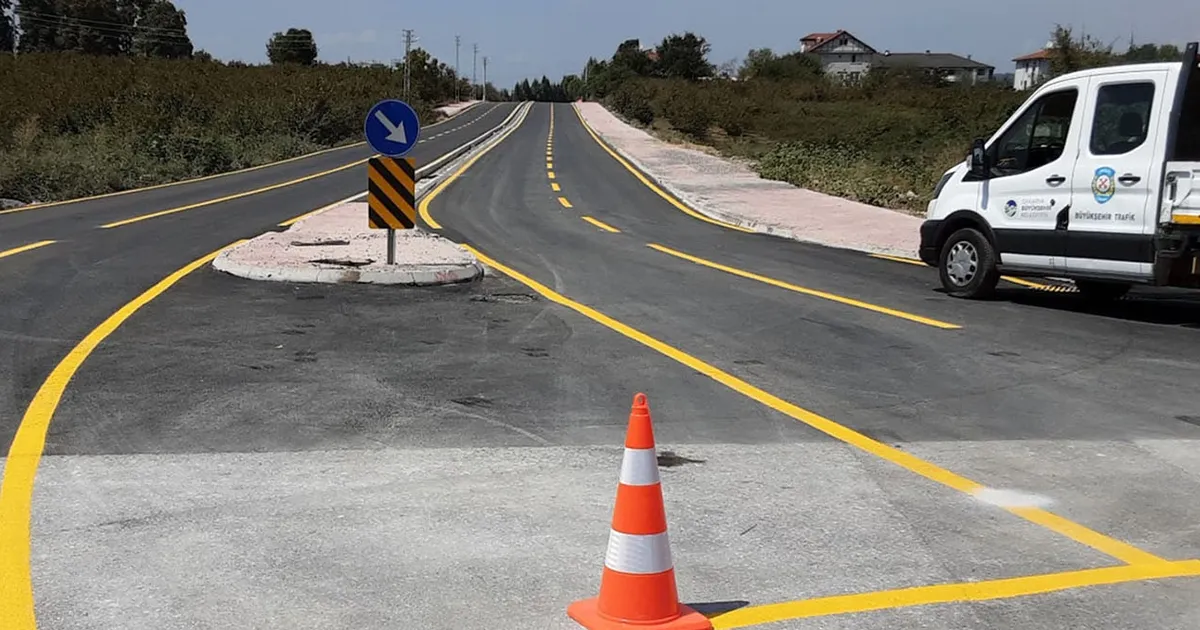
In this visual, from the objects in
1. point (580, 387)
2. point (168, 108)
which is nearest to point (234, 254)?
point (580, 387)

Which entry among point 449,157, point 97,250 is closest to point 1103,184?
point 97,250

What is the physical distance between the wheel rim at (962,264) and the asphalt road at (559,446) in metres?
0.32

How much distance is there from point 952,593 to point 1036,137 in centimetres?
829

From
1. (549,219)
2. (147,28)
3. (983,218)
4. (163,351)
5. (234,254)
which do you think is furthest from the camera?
(147,28)

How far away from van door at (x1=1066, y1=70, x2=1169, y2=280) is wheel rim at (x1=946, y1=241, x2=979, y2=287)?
123 cm

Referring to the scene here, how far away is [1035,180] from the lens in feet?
36.0

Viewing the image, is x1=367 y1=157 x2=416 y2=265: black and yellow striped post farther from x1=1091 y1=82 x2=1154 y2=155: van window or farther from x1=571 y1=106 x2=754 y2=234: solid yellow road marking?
x1=571 y1=106 x2=754 y2=234: solid yellow road marking

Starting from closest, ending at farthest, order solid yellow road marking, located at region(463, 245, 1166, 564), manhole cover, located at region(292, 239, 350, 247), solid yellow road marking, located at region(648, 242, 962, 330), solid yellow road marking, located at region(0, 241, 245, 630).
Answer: solid yellow road marking, located at region(0, 241, 245, 630) → solid yellow road marking, located at region(463, 245, 1166, 564) → solid yellow road marking, located at region(648, 242, 962, 330) → manhole cover, located at region(292, 239, 350, 247)

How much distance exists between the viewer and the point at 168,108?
4669 centimetres

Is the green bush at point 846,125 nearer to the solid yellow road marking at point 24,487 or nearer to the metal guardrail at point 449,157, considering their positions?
the metal guardrail at point 449,157

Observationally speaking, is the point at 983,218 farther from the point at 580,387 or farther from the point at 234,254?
the point at 234,254

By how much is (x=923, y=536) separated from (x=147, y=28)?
460 feet

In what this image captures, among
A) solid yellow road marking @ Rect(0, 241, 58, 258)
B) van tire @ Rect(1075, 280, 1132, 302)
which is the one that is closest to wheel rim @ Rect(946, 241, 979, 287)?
van tire @ Rect(1075, 280, 1132, 302)

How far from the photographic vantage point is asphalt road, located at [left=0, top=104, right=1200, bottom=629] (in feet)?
13.5
